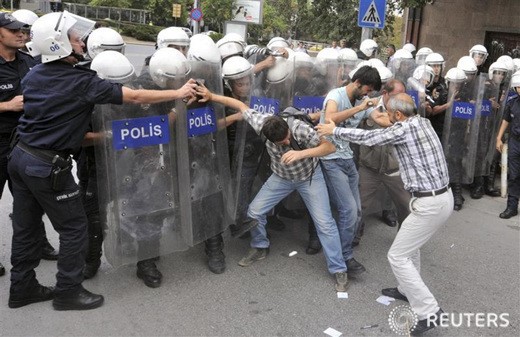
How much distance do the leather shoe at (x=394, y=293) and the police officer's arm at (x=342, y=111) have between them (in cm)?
134

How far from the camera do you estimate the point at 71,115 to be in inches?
123

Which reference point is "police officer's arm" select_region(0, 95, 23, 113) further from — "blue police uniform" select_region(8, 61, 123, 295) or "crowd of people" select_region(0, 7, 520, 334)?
"blue police uniform" select_region(8, 61, 123, 295)

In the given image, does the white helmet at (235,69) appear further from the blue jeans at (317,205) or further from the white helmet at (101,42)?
the white helmet at (101,42)

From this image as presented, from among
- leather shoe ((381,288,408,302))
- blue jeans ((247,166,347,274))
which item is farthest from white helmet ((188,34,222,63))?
leather shoe ((381,288,408,302))

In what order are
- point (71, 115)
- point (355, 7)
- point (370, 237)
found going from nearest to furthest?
point (71, 115) < point (370, 237) < point (355, 7)

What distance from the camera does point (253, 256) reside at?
4328 millimetres

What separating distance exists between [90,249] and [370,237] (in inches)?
105

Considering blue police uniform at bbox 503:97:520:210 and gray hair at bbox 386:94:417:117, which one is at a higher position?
gray hair at bbox 386:94:417:117

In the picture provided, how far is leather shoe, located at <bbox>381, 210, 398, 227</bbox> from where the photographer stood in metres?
5.38

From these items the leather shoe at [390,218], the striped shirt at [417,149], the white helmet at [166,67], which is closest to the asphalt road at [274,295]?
the leather shoe at [390,218]

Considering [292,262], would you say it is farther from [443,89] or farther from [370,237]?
[443,89]

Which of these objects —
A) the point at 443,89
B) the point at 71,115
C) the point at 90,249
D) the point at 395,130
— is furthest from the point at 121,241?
the point at 443,89

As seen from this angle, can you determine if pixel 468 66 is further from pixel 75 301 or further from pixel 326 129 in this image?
pixel 75 301

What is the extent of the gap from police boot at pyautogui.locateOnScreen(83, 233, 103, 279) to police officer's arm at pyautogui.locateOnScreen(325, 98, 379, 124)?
2003 millimetres
